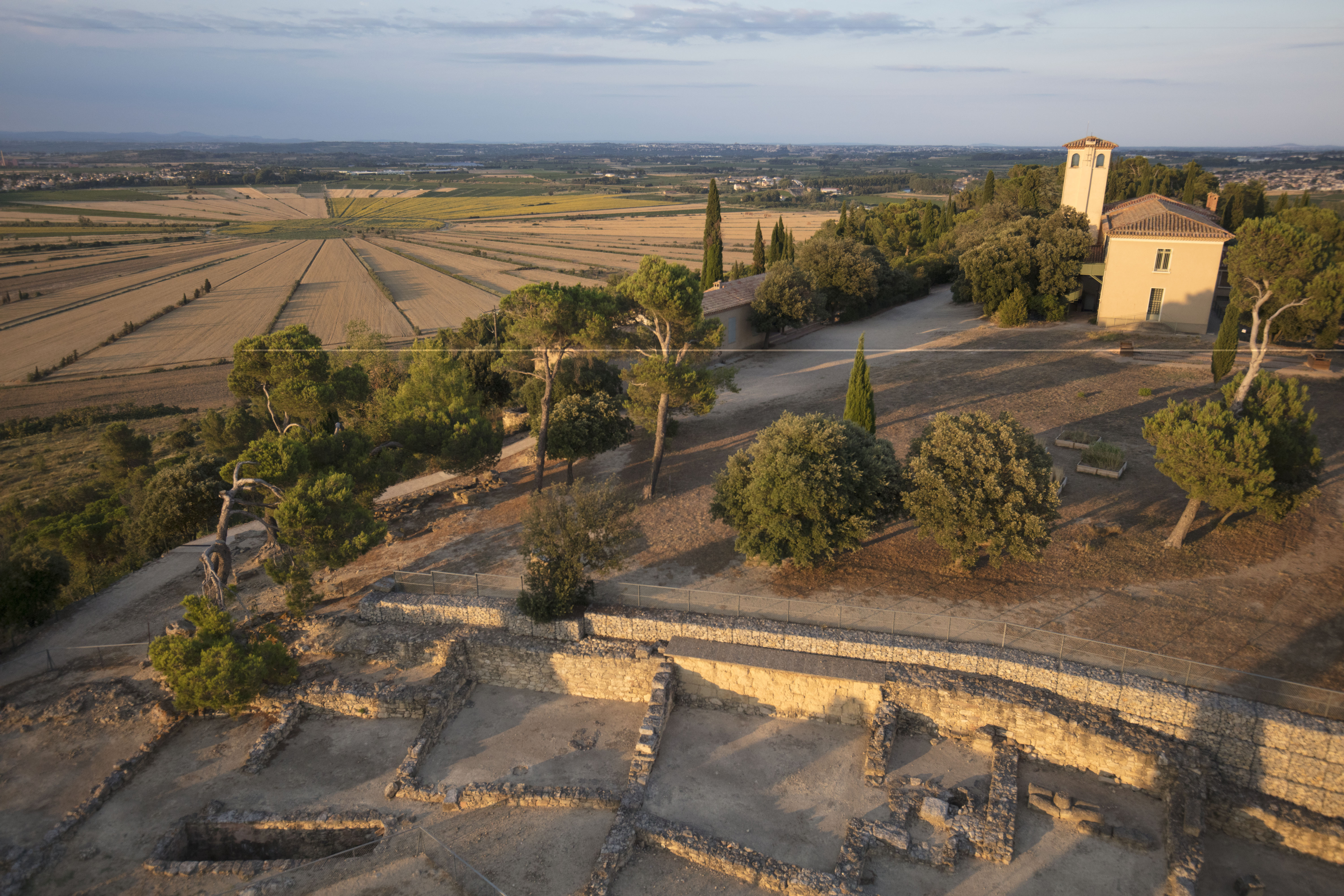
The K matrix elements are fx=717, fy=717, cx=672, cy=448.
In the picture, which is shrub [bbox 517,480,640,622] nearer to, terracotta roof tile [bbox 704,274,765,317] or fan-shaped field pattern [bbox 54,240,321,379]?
terracotta roof tile [bbox 704,274,765,317]

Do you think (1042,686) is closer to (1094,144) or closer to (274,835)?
(274,835)

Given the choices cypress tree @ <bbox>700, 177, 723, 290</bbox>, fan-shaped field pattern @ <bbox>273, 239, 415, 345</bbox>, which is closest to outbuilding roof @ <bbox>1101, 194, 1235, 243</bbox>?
cypress tree @ <bbox>700, 177, 723, 290</bbox>

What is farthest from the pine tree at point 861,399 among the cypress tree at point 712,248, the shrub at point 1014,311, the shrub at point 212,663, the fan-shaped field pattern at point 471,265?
the fan-shaped field pattern at point 471,265

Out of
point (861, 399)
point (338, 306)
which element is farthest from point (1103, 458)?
point (338, 306)

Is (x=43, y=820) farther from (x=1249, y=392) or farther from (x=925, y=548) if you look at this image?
(x=1249, y=392)

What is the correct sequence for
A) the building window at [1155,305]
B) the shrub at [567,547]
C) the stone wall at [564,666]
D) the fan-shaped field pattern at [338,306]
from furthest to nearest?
the fan-shaped field pattern at [338,306], the building window at [1155,305], the shrub at [567,547], the stone wall at [564,666]

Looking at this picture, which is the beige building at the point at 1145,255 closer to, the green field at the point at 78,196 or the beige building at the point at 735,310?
the beige building at the point at 735,310
